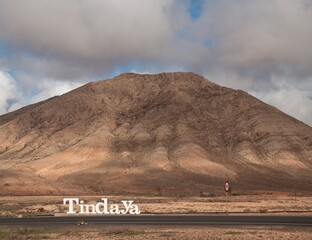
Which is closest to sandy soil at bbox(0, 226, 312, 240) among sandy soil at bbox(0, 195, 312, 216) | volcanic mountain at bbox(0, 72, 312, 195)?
sandy soil at bbox(0, 195, 312, 216)

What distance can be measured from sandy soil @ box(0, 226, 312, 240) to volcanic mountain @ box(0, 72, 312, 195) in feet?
177

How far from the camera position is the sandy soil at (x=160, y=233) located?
22.0 metres

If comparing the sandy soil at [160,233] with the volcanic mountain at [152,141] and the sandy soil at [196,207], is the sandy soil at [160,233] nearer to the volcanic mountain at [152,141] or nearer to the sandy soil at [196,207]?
the sandy soil at [196,207]

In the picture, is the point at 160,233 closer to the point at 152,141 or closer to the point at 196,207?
the point at 196,207

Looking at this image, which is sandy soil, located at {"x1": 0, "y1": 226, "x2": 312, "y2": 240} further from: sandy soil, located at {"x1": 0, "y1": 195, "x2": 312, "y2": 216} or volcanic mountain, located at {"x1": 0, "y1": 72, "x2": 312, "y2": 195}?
volcanic mountain, located at {"x1": 0, "y1": 72, "x2": 312, "y2": 195}

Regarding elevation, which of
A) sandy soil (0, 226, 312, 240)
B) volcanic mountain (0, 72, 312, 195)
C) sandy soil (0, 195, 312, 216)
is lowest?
sandy soil (0, 226, 312, 240)

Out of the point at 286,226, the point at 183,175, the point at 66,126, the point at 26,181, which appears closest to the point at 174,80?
the point at 66,126

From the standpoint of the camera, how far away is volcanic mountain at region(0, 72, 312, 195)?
301 ft

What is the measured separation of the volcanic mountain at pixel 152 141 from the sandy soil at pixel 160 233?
5397 cm

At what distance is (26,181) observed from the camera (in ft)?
301

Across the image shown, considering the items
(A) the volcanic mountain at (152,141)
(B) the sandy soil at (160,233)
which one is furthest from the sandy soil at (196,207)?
(A) the volcanic mountain at (152,141)

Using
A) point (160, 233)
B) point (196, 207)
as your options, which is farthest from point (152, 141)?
point (160, 233)

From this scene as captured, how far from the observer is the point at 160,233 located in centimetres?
2364

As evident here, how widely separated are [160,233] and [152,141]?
298ft
